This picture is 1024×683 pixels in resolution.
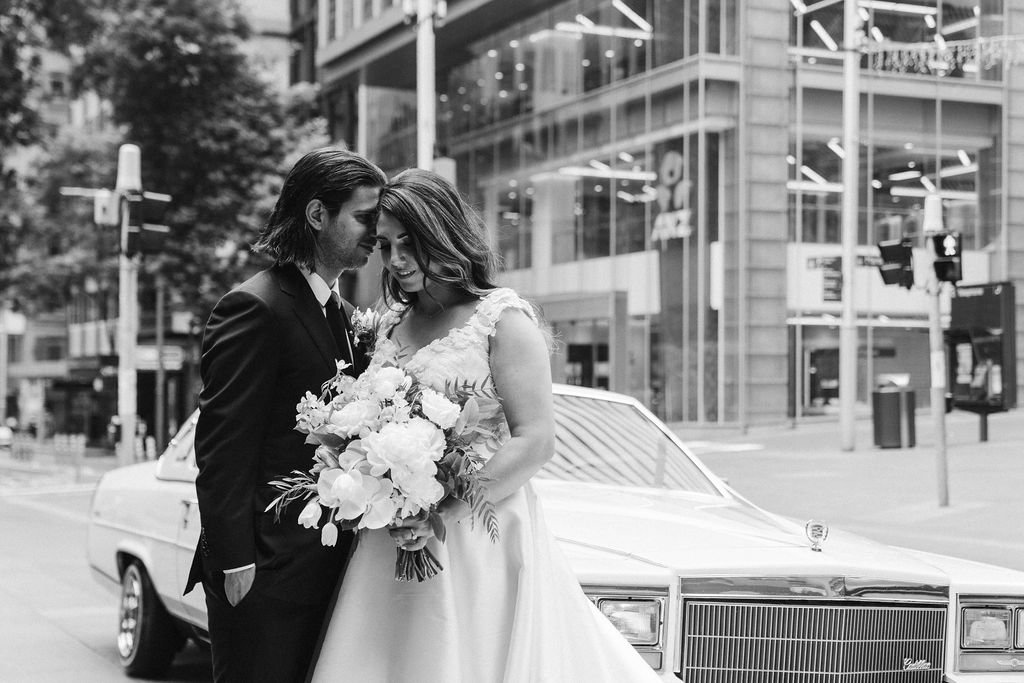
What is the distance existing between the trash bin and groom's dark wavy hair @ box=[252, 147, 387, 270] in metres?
18.6

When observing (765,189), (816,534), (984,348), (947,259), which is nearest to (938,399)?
(947,259)

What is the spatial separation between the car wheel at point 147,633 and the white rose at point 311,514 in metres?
3.88

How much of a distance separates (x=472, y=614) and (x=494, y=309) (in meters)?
0.74

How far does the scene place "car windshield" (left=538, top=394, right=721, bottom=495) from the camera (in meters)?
5.38

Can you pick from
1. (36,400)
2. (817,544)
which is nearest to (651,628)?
(817,544)

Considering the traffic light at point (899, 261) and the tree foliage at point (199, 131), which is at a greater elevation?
the tree foliage at point (199, 131)

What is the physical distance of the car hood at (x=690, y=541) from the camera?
4051mm

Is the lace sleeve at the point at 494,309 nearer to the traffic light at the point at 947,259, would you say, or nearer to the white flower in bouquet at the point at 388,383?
the white flower in bouquet at the point at 388,383

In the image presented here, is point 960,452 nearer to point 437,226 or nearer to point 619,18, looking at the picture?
point 619,18

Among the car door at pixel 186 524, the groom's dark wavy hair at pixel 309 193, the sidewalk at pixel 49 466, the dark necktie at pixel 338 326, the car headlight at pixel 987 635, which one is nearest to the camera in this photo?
the groom's dark wavy hair at pixel 309 193

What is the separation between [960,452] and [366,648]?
1775 cm

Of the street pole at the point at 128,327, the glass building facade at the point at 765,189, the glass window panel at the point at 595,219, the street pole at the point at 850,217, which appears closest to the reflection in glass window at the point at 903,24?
the glass building facade at the point at 765,189

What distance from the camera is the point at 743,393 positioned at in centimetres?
2700

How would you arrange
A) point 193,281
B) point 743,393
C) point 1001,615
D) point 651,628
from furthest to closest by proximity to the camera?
point 193,281
point 743,393
point 1001,615
point 651,628
